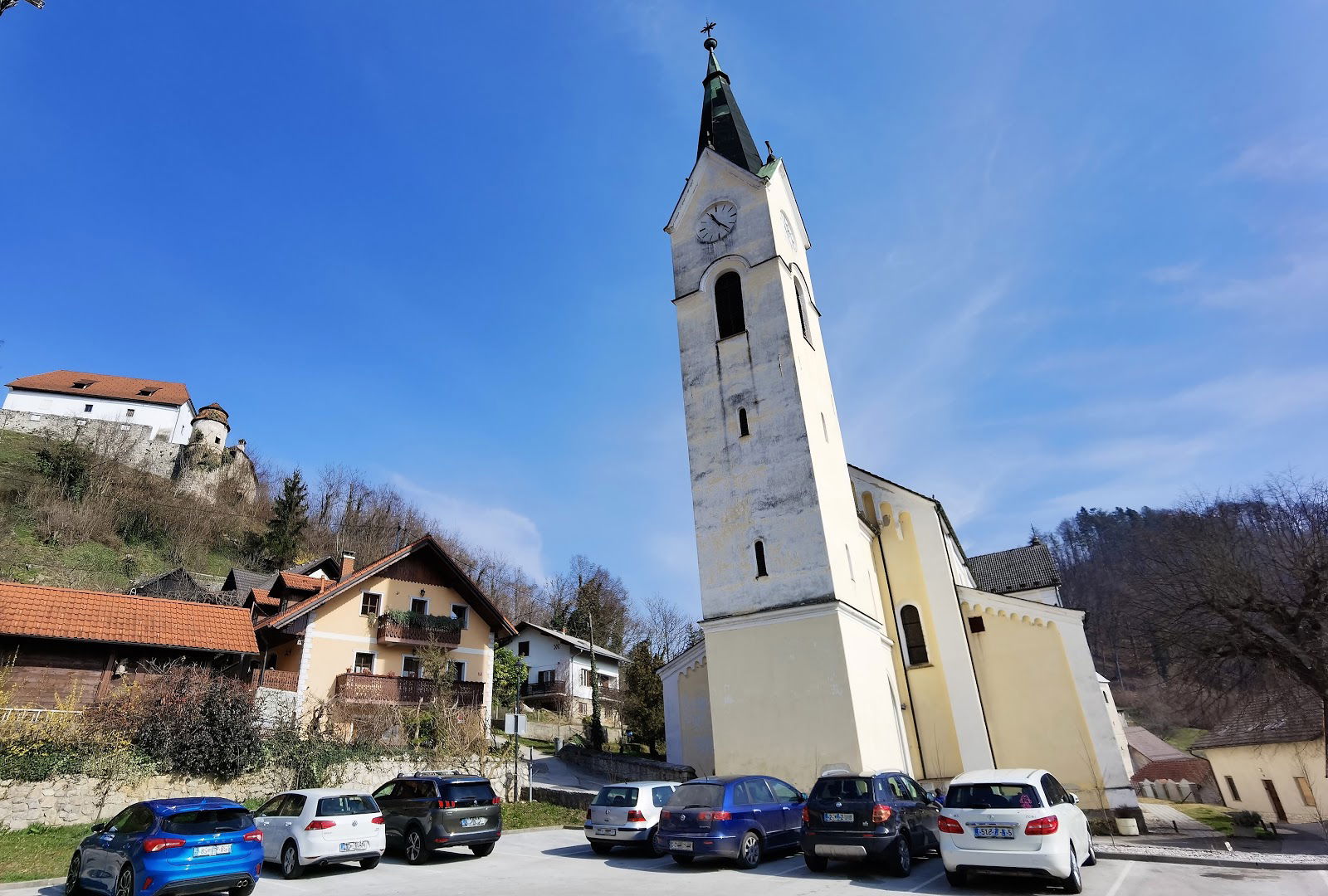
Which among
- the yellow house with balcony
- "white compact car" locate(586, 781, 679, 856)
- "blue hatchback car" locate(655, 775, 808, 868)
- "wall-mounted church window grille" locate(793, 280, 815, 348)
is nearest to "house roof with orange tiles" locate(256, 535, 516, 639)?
the yellow house with balcony

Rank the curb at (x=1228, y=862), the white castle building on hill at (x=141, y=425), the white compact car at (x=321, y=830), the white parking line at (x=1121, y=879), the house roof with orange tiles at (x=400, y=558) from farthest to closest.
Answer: the white castle building on hill at (x=141, y=425)
the house roof with orange tiles at (x=400, y=558)
the white compact car at (x=321, y=830)
the curb at (x=1228, y=862)
the white parking line at (x=1121, y=879)

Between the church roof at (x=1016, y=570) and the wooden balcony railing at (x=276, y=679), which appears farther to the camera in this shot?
the church roof at (x=1016, y=570)

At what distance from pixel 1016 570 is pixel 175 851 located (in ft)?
124

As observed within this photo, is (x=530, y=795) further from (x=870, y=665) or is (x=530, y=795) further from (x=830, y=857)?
(x=830, y=857)

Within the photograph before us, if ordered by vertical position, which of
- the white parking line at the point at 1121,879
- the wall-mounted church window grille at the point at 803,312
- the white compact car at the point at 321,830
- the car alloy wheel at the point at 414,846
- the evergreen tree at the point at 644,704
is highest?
the wall-mounted church window grille at the point at 803,312

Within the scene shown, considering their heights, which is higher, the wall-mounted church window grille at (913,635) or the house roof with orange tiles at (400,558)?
the house roof with orange tiles at (400,558)

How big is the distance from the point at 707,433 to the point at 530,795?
12.7 meters

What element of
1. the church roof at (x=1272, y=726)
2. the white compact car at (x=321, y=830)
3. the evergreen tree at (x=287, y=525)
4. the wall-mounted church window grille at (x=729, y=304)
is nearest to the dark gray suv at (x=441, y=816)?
the white compact car at (x=321, y=830)

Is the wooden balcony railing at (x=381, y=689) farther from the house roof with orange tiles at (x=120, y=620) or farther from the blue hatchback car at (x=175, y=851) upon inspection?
the blue hatchback car at (x=175, y=851)

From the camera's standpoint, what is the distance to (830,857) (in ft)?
34.2

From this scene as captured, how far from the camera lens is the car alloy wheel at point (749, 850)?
1117 centimetres

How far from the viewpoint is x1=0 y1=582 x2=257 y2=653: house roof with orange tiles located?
61.2 feet

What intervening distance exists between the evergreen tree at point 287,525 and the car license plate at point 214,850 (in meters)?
52.2

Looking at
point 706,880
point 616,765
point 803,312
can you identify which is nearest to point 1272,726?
point 803,312
